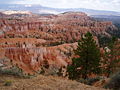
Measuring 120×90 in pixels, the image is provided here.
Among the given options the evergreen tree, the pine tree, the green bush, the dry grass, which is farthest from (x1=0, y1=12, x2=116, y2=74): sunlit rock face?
the green bush

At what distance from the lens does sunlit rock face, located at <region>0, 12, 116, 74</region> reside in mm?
60000

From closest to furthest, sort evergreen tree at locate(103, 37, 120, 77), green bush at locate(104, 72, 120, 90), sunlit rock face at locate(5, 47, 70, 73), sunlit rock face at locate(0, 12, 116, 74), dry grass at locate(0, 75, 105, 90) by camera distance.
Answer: dry grass at locate(0, 75, 105, 90), green bush at locate(104, 72, 120, 90), evergreen tree at locate(103, 37, 120, 77), sunlit rock face at locate(5, 47, 70, 73), sunlit rock face at locate(0, 12, 116, 74)

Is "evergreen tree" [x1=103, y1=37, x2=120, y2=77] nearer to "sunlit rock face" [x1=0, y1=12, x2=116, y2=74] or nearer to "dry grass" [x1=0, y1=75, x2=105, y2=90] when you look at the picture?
"sunlit rock face" [x1=0, y1=12, x2=116, y2=74]

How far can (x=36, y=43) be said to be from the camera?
89.2 m

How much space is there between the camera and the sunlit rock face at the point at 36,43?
197 ft

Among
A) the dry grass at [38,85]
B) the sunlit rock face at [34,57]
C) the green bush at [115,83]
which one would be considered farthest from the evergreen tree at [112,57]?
the sunlit rock face at [34,57]

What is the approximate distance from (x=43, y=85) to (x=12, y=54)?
52.6 metres

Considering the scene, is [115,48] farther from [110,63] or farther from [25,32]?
[25,32]

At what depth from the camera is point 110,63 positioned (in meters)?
27.5

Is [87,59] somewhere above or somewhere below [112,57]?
above

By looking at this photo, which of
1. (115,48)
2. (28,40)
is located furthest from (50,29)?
(115,48)

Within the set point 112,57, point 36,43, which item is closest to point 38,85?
point 112,57

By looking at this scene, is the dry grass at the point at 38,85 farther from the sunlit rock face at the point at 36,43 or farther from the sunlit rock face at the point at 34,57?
the sunlit rock face at the point at 34,57

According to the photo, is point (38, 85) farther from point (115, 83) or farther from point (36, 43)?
point (36, 43)
